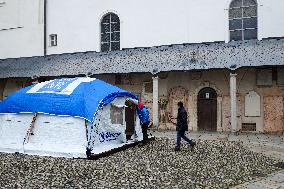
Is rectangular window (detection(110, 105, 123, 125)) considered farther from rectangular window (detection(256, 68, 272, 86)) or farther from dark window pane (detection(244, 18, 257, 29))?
dark window pane (detection(244, 18, 257, 29))

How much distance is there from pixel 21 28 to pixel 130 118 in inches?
643

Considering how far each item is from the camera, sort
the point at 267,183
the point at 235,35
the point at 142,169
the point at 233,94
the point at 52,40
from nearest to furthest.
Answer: the point at 267,183
the point at 142,169
the point at 233,94
the point at 235,35
the point at 52,40

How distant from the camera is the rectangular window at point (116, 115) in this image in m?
12.7

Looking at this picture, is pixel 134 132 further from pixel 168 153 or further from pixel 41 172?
pixel 41 172

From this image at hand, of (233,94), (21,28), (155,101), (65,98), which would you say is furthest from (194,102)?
(21,28)

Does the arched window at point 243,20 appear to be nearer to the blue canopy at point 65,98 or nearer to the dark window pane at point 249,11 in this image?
the dark window pane at point 249,11

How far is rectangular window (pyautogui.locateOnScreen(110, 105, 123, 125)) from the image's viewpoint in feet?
41.7

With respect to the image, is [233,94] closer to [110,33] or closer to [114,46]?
[114,46]

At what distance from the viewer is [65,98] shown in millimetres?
11852

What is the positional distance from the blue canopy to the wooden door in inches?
349

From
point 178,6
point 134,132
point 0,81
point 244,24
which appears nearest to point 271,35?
point 244,24

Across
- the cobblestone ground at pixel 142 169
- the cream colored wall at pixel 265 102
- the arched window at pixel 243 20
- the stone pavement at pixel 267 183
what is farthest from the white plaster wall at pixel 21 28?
the stone pavement at pixel 267 183

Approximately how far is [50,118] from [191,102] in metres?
11.2

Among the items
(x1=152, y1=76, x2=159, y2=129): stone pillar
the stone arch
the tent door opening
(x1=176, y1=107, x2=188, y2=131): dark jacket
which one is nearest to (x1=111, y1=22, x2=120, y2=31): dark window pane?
(x1=152, y1=76, x2=159, y2=129): stone pillar
